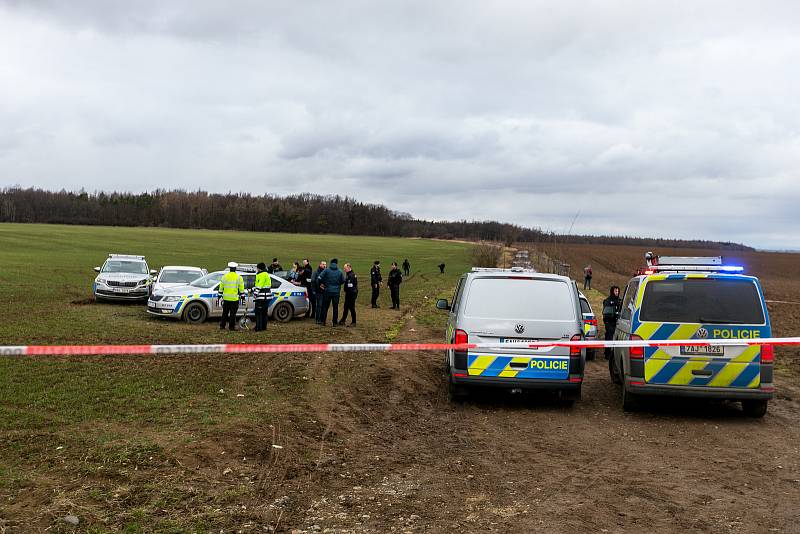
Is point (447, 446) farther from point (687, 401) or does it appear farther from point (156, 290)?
point (156, 290)

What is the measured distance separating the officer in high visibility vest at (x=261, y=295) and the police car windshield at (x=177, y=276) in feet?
16.5

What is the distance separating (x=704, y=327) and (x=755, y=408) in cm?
124

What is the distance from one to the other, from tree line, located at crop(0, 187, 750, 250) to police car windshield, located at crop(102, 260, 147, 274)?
336ft

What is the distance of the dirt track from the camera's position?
16.5 feet

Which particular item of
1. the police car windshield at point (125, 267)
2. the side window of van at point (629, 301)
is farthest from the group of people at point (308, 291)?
the side window of van at point (629, 301)

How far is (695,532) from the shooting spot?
4824mm

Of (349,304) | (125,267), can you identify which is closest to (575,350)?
(349,304)

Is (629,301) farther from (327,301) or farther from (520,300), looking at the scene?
(327,301)

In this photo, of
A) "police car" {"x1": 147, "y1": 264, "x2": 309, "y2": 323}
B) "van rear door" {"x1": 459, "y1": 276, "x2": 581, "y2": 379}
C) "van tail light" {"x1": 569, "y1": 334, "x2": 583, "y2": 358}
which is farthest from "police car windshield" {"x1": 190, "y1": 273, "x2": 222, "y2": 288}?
"van tail light" {"x1": 569, "y1": 334, "x2": 583, "y2": 358}

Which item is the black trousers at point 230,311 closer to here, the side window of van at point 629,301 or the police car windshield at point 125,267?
the police car windshield at point 125,267

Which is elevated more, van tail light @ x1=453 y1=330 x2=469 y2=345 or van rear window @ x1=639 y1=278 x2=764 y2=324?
van rear window @ x1=639 y1=278 x2=764 y2=324

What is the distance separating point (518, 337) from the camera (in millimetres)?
8750

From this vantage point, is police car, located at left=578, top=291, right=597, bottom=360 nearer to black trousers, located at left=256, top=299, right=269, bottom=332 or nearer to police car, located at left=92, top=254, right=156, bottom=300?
black trousers, located at left=256, top=299, right=269, bottom=332

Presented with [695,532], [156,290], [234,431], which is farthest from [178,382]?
[156,290]
